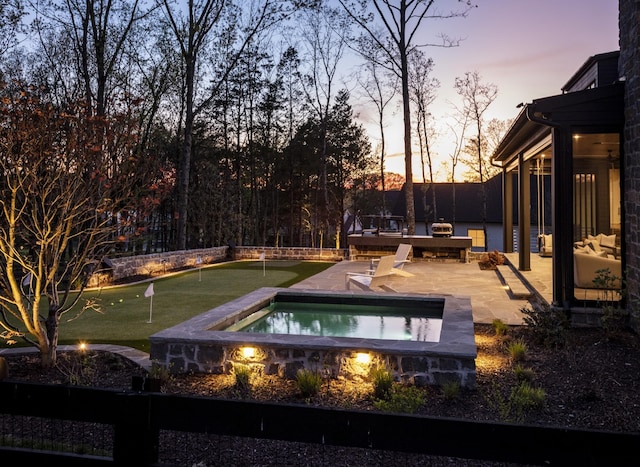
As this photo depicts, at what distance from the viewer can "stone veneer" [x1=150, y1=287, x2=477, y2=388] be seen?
4441mm

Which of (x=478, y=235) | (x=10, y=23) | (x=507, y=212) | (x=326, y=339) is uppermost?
(x=10, y=23)

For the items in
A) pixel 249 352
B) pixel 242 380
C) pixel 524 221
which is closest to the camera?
pixel 242 380

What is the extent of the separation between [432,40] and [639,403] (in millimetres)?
17088

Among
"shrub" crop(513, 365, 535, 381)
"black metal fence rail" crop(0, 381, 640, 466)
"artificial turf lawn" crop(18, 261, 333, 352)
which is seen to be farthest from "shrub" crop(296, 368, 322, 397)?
"black metal fence rail" crop(0, 381, 640, 466)

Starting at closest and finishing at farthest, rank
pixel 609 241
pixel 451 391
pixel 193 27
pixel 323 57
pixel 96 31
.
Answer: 1. pixel 451 391
2. pixel 609 241
3. pixel 96 31
4. pixel 193 27
5. pixel 323 57

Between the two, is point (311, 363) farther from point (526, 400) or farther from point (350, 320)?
point (350, 320)

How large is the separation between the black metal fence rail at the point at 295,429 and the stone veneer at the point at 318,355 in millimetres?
2928

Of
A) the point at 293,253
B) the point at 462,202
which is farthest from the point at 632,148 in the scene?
the point at 462,202

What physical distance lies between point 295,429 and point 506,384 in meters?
3.35

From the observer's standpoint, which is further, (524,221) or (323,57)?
(323,57)

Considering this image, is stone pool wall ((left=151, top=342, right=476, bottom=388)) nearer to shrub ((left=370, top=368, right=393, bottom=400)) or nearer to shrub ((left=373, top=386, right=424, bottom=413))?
shrub ((left=370, top=368, right=393, bottom=400))

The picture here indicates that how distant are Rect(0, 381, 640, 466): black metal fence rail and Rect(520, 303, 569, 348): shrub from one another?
14.9 ft

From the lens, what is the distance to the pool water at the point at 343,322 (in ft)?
21.4

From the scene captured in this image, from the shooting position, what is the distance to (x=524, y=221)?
10.8 metres
